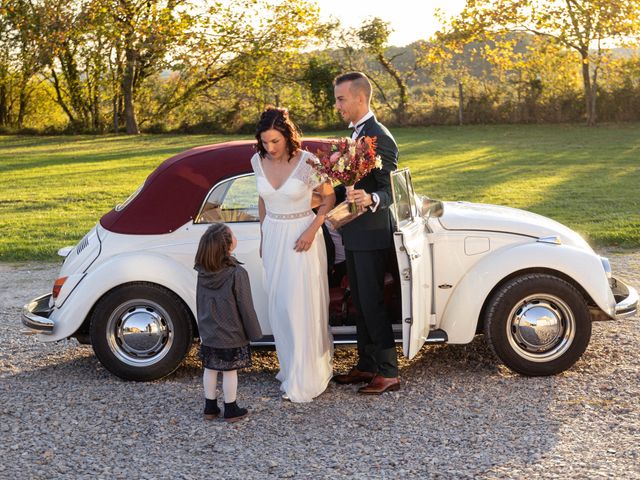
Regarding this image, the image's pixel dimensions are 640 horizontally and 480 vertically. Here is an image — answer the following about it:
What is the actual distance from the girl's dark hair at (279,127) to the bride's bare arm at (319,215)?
1.01 feet

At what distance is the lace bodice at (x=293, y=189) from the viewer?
19.2ft

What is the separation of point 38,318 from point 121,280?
736 millimetres

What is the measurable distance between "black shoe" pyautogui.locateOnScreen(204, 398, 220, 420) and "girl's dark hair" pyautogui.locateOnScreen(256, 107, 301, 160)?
1629 millimetres

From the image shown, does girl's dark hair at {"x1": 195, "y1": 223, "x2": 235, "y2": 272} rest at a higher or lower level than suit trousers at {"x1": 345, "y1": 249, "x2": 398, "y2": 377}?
higher

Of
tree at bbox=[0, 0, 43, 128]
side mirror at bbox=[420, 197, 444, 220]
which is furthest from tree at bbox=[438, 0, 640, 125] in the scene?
side mirror at bbox=[420, 197, 444, 220]

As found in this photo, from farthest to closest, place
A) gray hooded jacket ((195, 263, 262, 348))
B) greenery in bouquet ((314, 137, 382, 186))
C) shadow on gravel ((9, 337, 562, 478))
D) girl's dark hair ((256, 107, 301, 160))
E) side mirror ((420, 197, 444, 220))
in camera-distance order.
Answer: side mirror ((420, 197, 444, 220))
girl's dark hair ((256, 107, 301, 160))
gray hooded jacket ((195, 263, 262, 348))
greenery in bouquet ((314, 137, 382, 186))
shadow on gravel ((9, 337, 562, 478))

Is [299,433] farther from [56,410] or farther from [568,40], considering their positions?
[568,40]

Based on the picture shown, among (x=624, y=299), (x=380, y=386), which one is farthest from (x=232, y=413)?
(x=624, y=299)

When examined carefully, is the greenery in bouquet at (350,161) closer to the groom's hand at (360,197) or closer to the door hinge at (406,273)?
the groom's hand at (360,197)

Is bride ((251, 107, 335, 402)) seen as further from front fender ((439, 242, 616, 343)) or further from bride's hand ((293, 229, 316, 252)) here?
front fender ((439, 242, 616, 343))

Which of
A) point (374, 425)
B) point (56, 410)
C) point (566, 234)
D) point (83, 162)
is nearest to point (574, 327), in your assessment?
point (566, 234)

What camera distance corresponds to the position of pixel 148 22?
32.3 m

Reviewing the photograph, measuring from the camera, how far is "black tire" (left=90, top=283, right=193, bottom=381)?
6258 millimetres

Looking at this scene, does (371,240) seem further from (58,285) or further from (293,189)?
(58,285)
